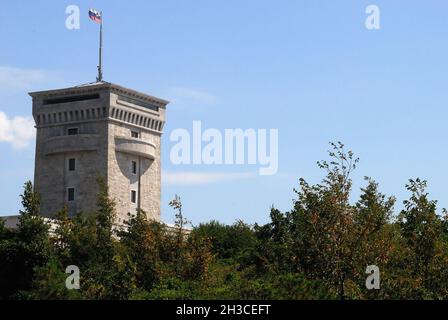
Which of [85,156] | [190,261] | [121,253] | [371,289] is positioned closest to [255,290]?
[371,289]

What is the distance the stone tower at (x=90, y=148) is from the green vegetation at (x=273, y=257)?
105ft

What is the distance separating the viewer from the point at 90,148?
100312 mm

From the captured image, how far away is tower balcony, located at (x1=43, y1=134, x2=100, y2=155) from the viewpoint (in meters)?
100

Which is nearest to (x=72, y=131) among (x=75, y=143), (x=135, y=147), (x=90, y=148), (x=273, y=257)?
(x=75, y=143)

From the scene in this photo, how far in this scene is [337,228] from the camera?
4206 centimetres

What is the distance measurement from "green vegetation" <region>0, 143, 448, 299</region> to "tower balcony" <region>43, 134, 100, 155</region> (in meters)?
32.8

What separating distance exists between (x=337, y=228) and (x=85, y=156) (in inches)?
2418

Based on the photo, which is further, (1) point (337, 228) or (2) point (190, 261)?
(2) point (190, 261)

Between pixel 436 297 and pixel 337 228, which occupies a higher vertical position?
pixel 337 228

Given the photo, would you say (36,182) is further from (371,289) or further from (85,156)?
(371,289)

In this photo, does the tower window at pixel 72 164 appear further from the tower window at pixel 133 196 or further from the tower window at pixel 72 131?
the tower window at pixel 133 196

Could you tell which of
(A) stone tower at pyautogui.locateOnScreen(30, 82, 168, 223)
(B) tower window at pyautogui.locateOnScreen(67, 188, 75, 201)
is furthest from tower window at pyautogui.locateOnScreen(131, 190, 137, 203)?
(B) tower window at pyautogui.locateOnScreen(67, 188, 75, 201)

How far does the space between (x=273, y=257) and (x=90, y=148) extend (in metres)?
38.1
